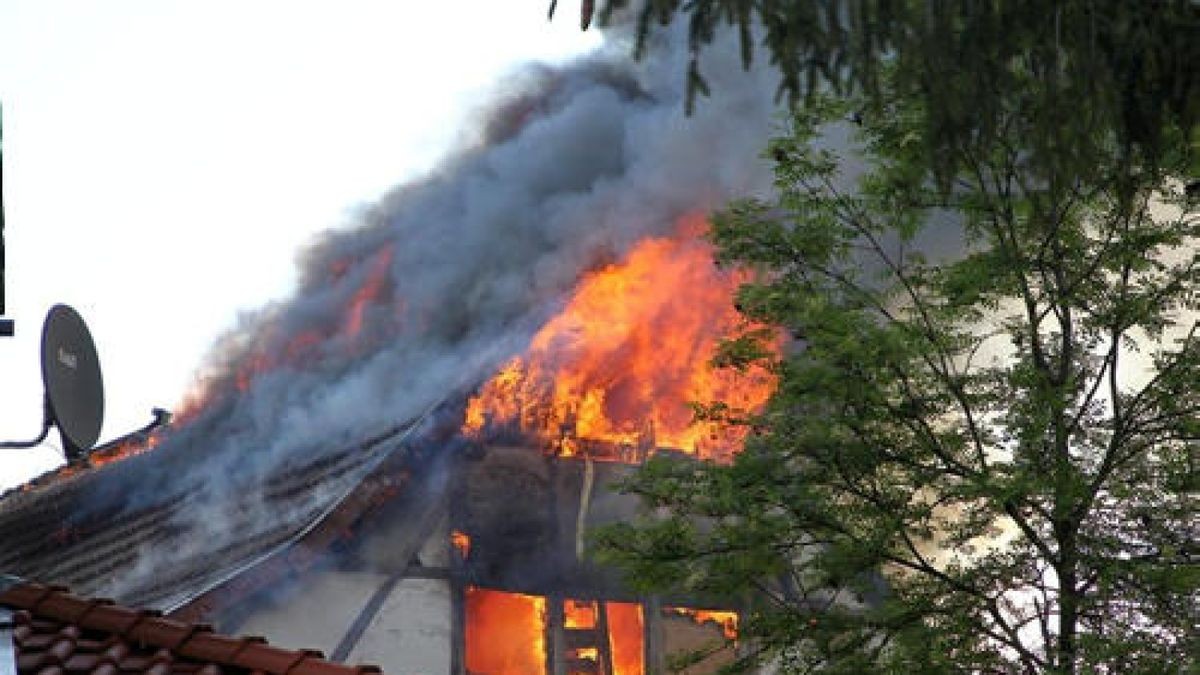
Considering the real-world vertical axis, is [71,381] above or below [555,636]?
below

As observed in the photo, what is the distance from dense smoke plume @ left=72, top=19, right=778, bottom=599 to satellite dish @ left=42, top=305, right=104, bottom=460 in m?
9.42

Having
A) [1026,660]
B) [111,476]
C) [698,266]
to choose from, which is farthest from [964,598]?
[111,476]

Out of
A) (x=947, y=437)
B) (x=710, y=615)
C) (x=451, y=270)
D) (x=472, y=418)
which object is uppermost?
(x=451, y=270)

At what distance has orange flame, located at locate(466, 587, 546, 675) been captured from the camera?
19953 millimetres

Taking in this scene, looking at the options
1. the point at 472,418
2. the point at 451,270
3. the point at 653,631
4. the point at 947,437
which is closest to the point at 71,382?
the point at 947,437

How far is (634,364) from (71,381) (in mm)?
A: 12926

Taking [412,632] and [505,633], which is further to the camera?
[505,633]

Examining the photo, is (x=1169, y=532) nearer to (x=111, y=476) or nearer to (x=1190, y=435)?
(x=1190, y=435)

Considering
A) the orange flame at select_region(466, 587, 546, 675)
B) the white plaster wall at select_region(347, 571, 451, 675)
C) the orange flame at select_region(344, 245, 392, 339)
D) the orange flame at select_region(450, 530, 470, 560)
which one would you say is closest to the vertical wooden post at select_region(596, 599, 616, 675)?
the orange flame at select_region(466, 587, 546, 675)

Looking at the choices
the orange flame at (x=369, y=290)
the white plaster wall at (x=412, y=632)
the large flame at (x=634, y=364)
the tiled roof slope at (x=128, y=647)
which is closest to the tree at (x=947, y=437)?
the white plaster wall at (x=412, y=632)

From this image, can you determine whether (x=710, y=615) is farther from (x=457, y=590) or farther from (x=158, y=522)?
(x=158, y=522)

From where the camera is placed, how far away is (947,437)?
15.4 meters

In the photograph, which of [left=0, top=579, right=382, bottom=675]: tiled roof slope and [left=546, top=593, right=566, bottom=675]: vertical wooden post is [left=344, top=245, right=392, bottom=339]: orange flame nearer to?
[left=546, top=593, right=566, bottom=675]: vertical wooden post

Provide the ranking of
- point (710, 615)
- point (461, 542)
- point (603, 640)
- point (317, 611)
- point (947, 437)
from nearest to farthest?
point (947, 437) < point (317, 611) < point (461, 542) < point (603, 640) < point (710, 615)
